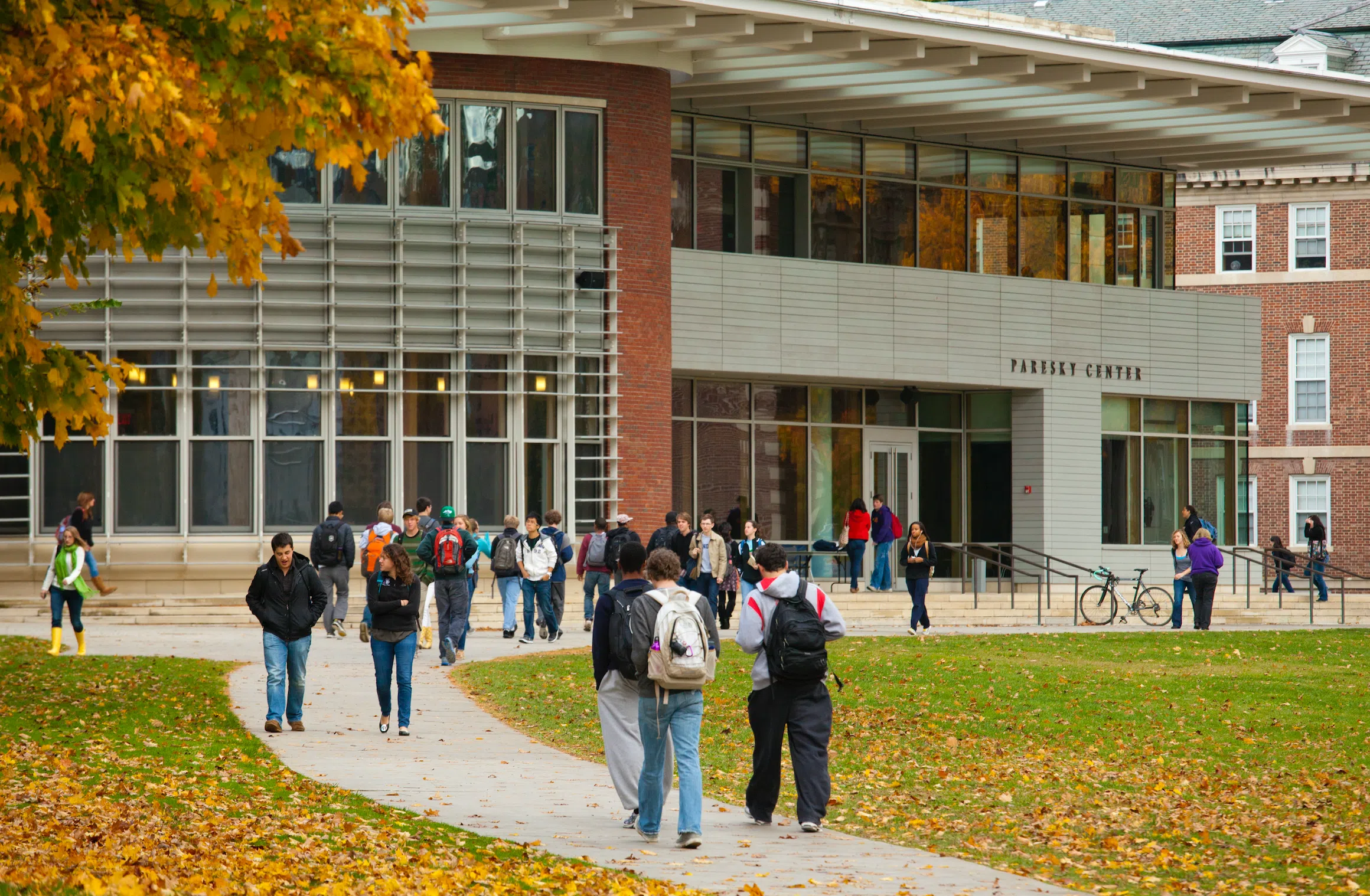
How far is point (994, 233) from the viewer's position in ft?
110

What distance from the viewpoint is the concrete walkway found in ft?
29.1

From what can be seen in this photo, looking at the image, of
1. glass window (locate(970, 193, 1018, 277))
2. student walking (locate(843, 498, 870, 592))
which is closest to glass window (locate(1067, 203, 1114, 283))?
glass window (locate(970, 193, 1018, 277))

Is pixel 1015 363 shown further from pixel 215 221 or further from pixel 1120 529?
pixel 215 221

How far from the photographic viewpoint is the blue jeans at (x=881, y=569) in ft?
99.3

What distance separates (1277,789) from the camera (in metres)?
12.5

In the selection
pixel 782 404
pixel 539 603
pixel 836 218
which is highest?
pixel 836 218

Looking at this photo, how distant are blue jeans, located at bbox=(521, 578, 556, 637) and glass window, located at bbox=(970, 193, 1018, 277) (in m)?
14.4

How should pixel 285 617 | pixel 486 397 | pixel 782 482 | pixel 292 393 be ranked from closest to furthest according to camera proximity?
pixel 285 617 → pixel 292 393 → pixel 486 397 → pixel 782 482

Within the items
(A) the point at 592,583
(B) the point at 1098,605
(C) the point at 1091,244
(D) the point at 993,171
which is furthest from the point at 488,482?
(C) the point at 1091,244

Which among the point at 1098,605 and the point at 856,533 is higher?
the point at 856,533

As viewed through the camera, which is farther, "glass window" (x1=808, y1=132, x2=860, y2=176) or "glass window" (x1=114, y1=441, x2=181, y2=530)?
"glass window" (x1=808, y1=132, x2=860, y2=176)

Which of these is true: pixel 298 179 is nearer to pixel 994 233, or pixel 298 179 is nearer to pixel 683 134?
pixel 683 134

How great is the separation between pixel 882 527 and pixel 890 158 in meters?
7.16

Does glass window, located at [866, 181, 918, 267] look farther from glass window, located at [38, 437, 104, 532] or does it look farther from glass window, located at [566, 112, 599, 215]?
glass window, located at [38, 437, 104, 532]
